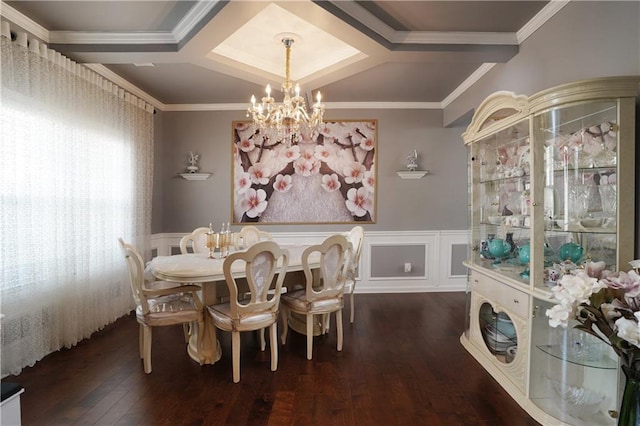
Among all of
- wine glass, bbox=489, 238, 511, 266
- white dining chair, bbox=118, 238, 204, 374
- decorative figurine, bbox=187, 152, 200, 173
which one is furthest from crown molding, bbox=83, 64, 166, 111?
wine glass, bbox=489, 238, 511, 266

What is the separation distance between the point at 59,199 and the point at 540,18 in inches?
164

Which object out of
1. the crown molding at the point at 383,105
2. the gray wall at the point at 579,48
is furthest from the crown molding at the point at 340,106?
the gray wall at the point at 579,48

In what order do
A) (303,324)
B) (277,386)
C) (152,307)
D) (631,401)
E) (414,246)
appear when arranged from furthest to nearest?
(414,246)
(303,324)
(152,307)
(277,386)
(631,401)

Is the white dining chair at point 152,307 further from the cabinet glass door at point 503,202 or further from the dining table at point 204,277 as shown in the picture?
the cabinet glass door at point 503,202

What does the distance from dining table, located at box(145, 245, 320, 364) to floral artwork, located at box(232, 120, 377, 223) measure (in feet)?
5.61

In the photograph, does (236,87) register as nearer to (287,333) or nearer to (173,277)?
(173,277)

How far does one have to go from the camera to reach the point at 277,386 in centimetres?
225

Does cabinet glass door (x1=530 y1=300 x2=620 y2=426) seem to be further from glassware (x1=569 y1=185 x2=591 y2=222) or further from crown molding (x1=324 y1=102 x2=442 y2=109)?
crown molding (x1=324 y1=102 x2=442 y2=109)

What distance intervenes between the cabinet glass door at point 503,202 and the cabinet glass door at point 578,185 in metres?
0.13

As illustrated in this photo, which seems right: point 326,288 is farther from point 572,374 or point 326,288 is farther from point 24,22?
point 24,22

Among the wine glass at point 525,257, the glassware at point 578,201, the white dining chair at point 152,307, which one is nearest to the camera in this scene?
the glassware at point 578,201

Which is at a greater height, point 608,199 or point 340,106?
point 340,106

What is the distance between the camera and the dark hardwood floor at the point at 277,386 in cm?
193

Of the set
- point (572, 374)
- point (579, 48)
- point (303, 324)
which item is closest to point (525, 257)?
point (572, 374)
